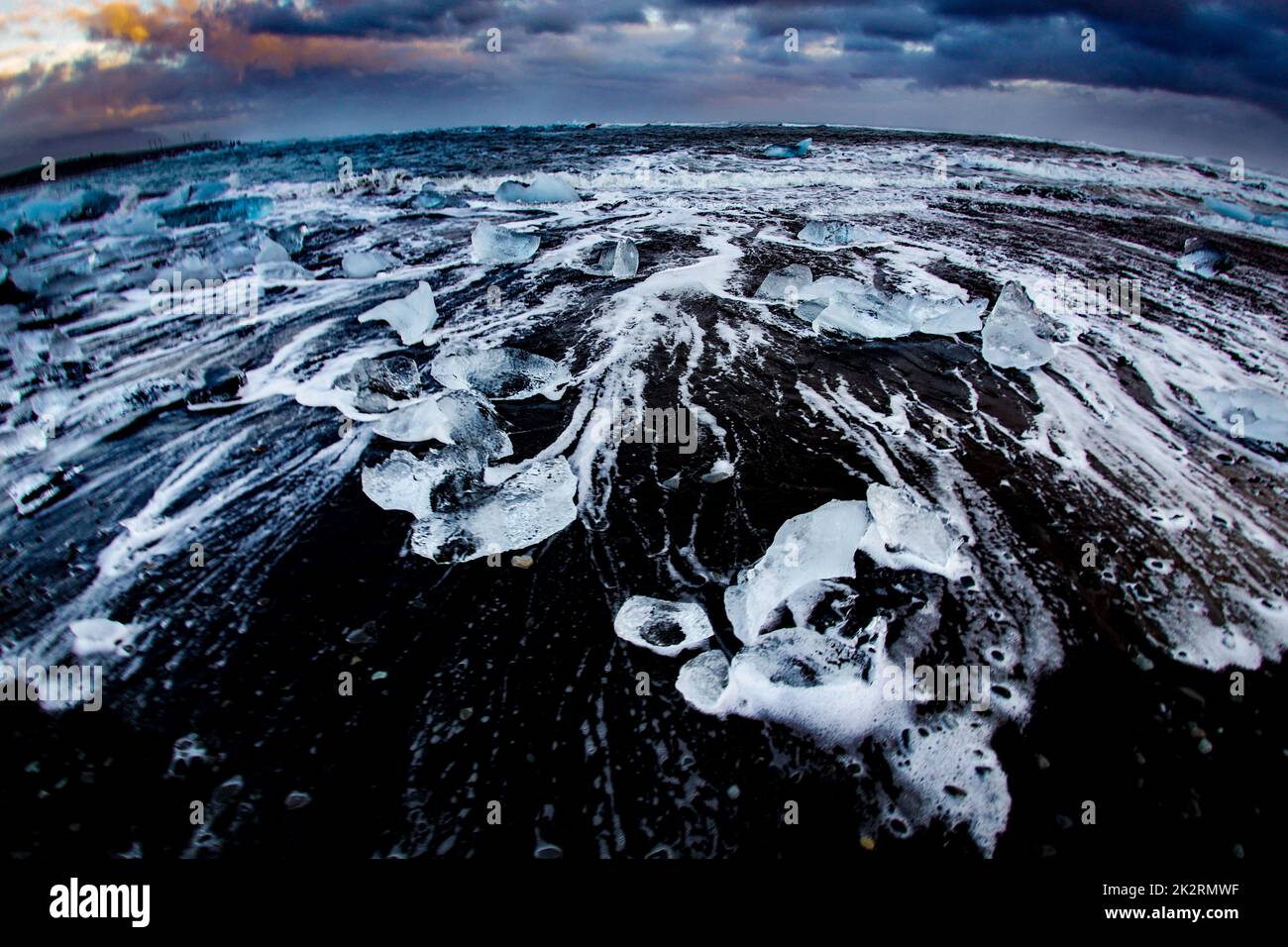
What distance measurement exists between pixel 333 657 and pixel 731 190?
1090 cm

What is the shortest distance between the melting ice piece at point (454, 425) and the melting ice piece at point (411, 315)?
1.49 metres

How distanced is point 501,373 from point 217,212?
29.9ft

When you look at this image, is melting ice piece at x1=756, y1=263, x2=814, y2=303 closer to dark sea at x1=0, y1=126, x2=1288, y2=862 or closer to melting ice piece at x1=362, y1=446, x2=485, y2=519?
dark sea at x1=0, y1=126, x2=1288, y2=862

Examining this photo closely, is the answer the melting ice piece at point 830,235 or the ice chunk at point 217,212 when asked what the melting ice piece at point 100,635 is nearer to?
the melting ice piece at point 830,235

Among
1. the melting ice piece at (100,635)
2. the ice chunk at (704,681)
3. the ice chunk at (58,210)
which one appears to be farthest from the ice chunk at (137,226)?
the ice chunk at (704,681)

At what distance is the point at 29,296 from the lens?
576 centimetres

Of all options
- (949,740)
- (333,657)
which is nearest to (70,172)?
(333,657)

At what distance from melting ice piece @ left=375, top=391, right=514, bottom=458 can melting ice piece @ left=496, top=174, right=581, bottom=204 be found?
304 inches

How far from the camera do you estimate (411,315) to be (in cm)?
441

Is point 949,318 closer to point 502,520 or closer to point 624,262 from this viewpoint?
point 624,262

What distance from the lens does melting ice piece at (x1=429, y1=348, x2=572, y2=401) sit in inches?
140

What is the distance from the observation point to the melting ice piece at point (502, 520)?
2.34 meters

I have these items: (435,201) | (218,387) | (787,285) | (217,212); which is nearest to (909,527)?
(787,285)

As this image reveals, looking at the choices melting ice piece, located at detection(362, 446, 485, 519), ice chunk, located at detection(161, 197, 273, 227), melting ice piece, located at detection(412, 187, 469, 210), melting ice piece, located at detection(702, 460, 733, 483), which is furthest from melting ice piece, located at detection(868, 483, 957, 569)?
ice chunk, located at detection(161, 197, 273, 227)
